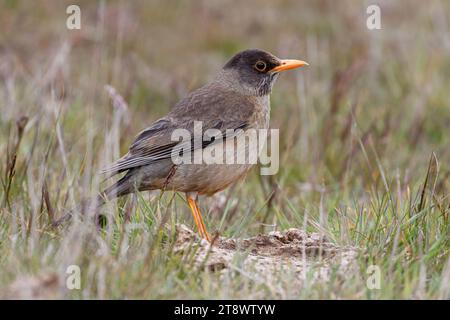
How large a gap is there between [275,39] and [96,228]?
7369 mm

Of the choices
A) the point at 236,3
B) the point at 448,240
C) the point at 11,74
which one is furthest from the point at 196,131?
the point at 236,3

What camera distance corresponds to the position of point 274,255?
5.06 m

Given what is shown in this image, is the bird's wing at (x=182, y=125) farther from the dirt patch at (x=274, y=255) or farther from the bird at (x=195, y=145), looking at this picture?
the dirt patch at (x=274, y=255)

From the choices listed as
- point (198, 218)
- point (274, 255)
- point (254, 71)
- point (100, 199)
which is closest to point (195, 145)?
point (198, 218)

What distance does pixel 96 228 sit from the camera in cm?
480

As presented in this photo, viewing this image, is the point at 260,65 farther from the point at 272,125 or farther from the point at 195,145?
the point at 195,145

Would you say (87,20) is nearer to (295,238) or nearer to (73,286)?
(295,238)

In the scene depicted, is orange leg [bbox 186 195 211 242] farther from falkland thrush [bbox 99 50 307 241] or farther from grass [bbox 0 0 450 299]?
grass [bbox 0 0 450 299]

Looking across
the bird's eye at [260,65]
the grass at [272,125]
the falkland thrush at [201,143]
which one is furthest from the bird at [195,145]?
the grass at [272,125]

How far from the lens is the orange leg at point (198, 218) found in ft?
17.8

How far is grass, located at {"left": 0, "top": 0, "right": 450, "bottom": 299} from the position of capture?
4312 millimetres

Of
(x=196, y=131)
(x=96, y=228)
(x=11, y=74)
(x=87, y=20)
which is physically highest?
(x=87, y=20)
